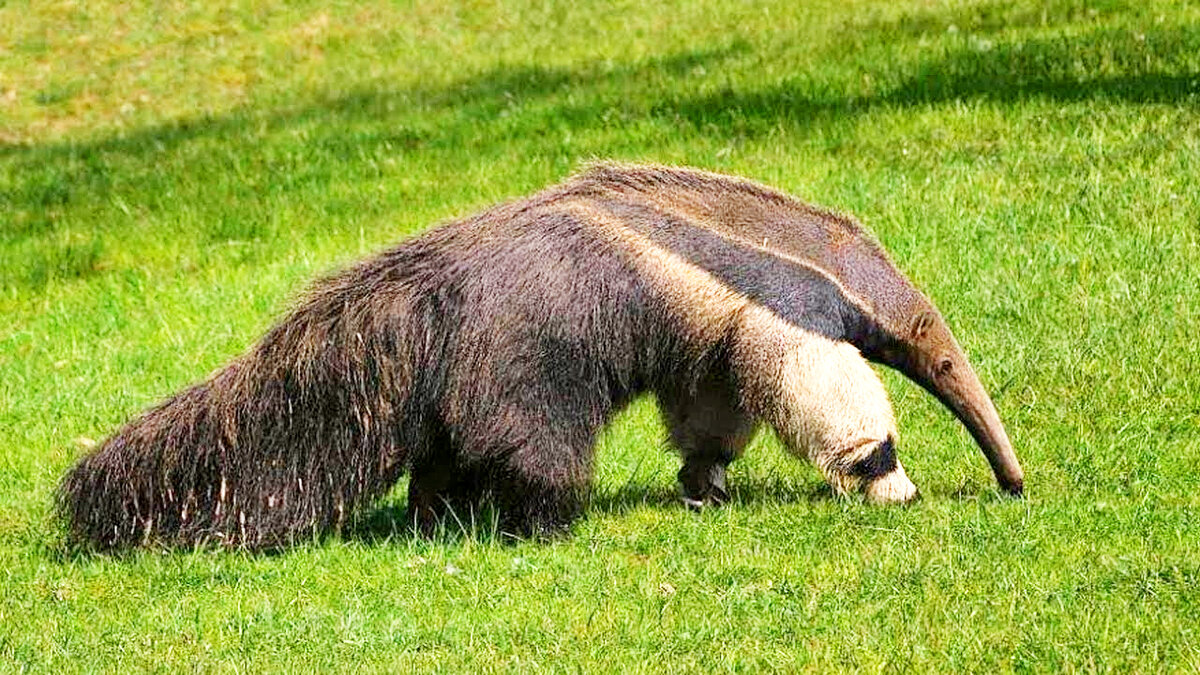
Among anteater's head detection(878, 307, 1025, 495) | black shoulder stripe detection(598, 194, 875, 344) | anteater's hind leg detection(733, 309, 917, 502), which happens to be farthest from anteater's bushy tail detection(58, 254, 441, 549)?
anteater's head detection(878, 307, 1025, 495)

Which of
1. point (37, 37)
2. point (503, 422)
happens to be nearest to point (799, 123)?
point (503, 422)

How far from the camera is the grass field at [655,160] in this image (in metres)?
6.09

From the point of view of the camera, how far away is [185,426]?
7.23 m

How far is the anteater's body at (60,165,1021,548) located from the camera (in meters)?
6.86

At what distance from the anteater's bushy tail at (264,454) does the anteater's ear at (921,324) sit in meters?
1.95

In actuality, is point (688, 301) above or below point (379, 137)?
above

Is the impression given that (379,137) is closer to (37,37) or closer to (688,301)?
(37,37)

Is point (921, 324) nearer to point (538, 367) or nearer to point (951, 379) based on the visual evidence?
point (951, 379)

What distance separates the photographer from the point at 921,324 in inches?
289

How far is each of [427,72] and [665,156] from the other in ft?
18.7

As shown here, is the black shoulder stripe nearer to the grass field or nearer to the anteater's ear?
the anteater's ear

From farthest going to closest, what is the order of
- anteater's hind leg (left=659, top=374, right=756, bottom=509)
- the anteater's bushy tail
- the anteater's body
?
anteater's hind leg (left=659, top=374, right=756, bottom=509)
the anteater's bushy tail
the anteater's body

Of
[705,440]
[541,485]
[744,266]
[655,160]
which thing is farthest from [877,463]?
[655,160]

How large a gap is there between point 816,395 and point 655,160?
6.87 meters
